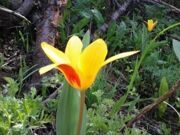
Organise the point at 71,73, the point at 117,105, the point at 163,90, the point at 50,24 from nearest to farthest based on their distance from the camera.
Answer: the point at 71,73 → the point at 117,105 → the point at 163,90 → the point at 50,24

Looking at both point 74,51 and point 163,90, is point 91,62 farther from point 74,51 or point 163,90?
point 163,90

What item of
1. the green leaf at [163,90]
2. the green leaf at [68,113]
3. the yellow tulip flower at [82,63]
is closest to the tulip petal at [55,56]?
the yellow tulip flower at [82,63]

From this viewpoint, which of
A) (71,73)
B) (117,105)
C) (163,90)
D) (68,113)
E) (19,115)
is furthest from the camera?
(163,90)

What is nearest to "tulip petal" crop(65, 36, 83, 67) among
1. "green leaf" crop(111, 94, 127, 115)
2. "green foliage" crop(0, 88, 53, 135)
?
"green foliage" crop(0, 88, 53, 135)

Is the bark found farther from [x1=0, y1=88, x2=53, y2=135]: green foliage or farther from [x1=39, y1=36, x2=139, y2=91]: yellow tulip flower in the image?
[x1=39, y1=36, x2=139, y2=91]: yellow tulip flower

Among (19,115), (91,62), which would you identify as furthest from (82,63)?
(19,115)

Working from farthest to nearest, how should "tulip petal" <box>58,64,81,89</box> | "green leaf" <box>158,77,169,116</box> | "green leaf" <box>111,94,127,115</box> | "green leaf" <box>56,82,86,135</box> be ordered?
"green leaf" <box>158,77,169,116</box>
"green leaf" <box>111,94,127,115</box>
"green leaf" <box>56,82,86,135</box>
"tulip petal" <box>58,64,81,89</box>

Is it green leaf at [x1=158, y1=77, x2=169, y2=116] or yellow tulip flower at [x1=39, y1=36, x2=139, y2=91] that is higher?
yellow tulip flower at [x1=39, y1=36, x2=139, y2=91]
